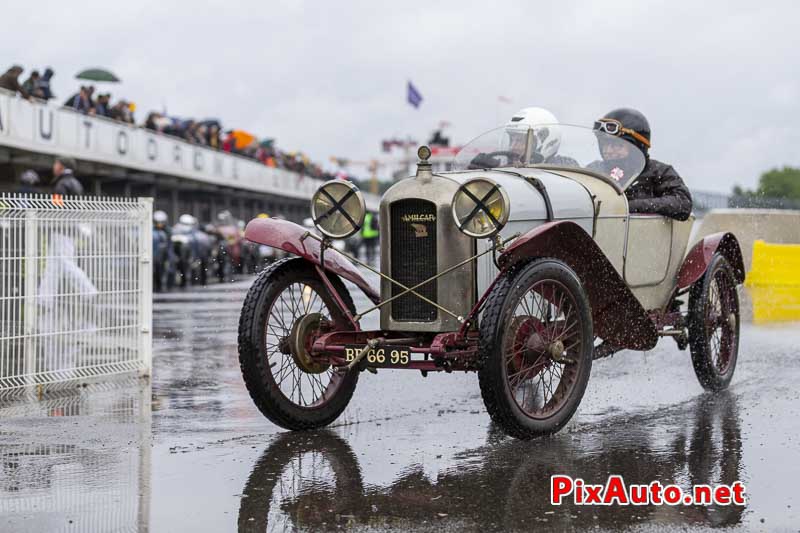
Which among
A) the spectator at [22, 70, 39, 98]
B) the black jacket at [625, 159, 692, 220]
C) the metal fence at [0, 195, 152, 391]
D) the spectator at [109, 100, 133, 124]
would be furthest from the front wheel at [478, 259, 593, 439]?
the spectator at [109, 100, 133, 124]

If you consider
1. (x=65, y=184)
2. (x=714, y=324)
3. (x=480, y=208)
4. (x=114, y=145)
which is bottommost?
(x=714, y=324)

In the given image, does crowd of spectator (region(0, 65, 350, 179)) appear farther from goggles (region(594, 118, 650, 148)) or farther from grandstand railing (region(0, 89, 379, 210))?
goggles (region(594, 118, 650, 148))

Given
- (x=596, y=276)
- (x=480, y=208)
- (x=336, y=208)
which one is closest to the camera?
Result: (x=480, y=208)

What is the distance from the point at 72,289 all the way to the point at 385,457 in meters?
4.12

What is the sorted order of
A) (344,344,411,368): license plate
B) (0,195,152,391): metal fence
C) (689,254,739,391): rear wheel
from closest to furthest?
(344,344,411,368): license plate → (689,254,739,391): rear wheel → (0,195,152,391): metal fence

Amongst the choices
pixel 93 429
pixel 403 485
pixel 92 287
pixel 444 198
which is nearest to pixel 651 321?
pixel 444 198

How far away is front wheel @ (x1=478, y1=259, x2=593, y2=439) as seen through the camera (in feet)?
21.3

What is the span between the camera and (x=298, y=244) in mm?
7477

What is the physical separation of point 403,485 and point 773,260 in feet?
55.7

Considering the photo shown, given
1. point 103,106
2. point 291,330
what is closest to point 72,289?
point 291,330

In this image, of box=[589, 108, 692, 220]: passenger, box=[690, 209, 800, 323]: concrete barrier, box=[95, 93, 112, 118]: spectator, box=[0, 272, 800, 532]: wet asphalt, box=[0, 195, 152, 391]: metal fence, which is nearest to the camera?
box=[0, 272, 800, 532]: wet asphalt

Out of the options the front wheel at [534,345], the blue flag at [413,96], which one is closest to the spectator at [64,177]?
the front wheel at [534,345]

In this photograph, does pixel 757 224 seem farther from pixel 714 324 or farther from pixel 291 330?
pixel 291 330

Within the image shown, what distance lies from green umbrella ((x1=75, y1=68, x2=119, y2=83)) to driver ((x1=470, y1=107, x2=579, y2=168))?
2544cm
